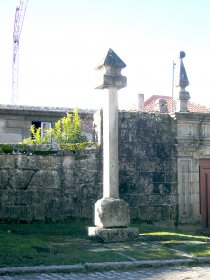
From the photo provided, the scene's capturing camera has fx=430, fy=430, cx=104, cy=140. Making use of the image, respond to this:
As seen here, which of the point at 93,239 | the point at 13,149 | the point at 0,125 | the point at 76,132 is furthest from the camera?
the point at 0,125

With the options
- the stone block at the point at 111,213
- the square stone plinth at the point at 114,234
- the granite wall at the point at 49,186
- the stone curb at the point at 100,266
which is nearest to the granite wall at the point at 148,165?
the granite wall at the point at 49,186

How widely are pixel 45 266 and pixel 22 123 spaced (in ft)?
42.2

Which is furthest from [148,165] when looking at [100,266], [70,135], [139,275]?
[139,275]

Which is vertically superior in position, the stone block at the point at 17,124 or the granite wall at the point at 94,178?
the stone block at the point at 17,124

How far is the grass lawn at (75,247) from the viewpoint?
5.96 metres

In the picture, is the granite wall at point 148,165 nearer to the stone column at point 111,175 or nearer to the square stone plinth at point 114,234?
the stone column at point 111,175

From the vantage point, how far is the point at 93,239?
7.77 meters

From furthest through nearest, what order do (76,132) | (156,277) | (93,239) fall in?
(76,132), (93,239), (156,277)

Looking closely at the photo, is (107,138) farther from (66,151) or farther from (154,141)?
(154,141)

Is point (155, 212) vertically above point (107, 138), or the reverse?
point (107, 138)

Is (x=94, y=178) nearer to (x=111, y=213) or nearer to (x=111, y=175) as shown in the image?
(x=111, y=175)

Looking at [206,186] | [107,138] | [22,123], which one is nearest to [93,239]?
[107,138]

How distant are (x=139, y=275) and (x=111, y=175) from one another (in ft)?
9.44

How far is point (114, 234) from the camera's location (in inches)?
305
